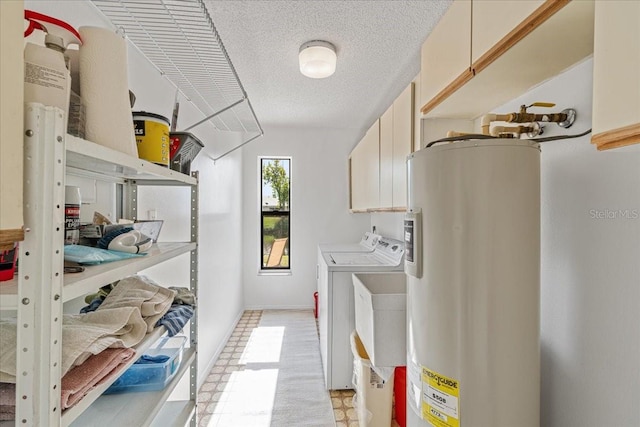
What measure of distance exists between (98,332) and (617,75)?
120cm

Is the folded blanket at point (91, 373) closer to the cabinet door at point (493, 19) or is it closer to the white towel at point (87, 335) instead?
the white towel at point (87, 335)

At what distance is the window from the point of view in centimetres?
447

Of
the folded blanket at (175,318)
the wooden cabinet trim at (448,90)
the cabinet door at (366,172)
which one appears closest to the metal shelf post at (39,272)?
the folded blanket at (175,318)

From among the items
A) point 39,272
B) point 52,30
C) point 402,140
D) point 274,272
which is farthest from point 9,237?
point 274,272

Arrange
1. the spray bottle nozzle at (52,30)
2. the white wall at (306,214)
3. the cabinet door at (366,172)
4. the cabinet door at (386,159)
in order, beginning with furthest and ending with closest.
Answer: the white wall at (306,214), the cabinet door at (366,172), the cabinet door at (386,159), the spray bottle nozzle at (52,30)

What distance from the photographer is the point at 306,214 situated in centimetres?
439

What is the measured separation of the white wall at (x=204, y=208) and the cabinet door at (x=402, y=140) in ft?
4.75

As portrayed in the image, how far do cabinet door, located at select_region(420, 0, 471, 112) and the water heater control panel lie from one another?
0.53m

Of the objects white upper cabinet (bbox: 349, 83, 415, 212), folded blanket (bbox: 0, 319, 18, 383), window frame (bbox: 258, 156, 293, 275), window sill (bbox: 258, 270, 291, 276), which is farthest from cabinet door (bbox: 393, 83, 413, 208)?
window sill (bbox: 258, 270, 291, 276)

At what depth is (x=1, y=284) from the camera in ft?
1.96

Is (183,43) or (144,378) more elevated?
(183,43)

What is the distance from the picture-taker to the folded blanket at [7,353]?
2.07 ft

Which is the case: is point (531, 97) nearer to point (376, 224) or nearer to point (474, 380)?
point (474, 380)

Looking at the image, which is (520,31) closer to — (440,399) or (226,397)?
(440,399)
